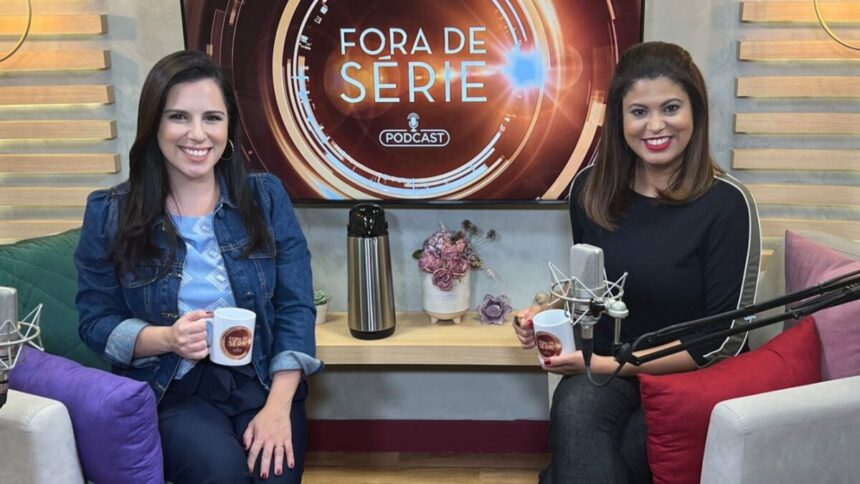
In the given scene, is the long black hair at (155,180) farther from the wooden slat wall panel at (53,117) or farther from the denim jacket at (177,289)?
the wooden slat wall panel at (53,117)

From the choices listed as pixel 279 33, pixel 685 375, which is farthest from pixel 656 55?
pixel 279 33

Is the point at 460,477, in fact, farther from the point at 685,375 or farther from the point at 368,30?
the point at 368,30

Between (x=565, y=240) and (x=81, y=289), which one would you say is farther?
(x=565, y=240)

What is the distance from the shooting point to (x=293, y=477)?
70.3 inches

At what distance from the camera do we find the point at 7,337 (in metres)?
1.13

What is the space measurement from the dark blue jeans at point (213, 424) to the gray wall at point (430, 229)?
0.84 metres

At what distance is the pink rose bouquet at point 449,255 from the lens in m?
2.46

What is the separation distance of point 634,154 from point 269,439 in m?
1.15

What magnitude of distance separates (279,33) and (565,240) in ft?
3.77

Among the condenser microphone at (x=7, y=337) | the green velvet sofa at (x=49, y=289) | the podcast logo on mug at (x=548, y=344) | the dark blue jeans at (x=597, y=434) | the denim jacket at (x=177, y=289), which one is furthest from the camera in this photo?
the green velvet sofa at (x=49, y=289)

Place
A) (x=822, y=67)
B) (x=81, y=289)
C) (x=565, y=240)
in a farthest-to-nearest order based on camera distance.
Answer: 1. (x=565, y=240)
2. (x=822, y=67)
3. (x=81, y=289)

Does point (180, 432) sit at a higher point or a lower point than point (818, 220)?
lower

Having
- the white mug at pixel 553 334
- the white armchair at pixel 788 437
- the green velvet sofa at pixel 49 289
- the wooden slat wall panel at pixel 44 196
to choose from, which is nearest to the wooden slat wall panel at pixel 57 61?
the wooden slat wall panel at pixel 44 196

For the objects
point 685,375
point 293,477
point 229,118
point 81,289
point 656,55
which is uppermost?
point 656,55
